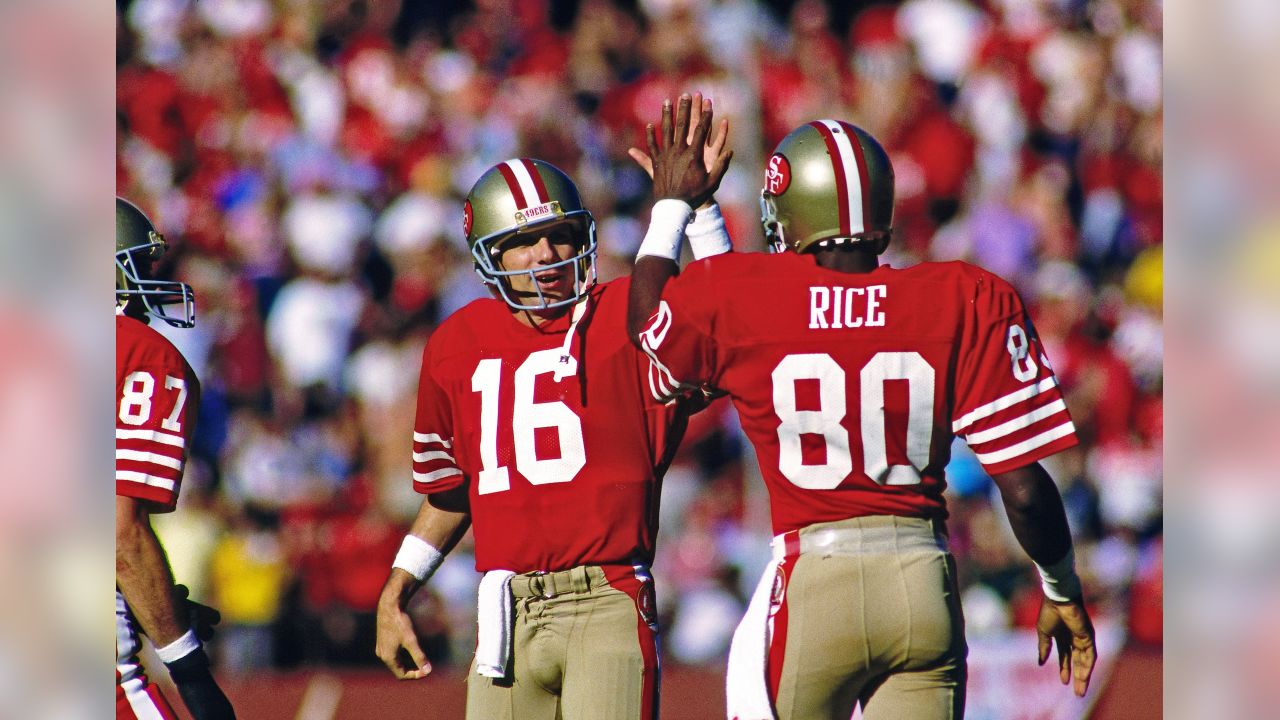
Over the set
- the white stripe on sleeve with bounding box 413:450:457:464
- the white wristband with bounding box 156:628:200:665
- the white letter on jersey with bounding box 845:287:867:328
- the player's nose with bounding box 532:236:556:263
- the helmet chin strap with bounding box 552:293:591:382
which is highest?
the player's nose with bounding box 532:236:556:263

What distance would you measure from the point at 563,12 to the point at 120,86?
2.06 metres

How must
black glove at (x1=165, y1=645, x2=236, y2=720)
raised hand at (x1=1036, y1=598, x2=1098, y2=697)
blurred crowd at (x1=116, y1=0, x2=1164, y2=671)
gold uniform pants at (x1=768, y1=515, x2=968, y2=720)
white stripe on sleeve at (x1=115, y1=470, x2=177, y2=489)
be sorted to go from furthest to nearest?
1. blurred crowd at (x1=116, y1=0, x2=1164, y2=671)
2. black glove at (x1=165, y1=645, x2=236, y2=720)
3. white stripe on sleeve at (x1=115, y1=470, x2=177, y2=489)
4. raised hand at (x1=1036, y1=598, x2=1098, y2=697)
5. gold uniform pants at (x1=768, y1=515, x2=968, y2=720)

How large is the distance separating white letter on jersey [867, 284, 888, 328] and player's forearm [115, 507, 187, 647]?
164 centimetres

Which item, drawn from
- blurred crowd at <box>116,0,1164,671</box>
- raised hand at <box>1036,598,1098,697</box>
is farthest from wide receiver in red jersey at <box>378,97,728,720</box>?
blurred crowd at <box>116,0,1164,671</box>

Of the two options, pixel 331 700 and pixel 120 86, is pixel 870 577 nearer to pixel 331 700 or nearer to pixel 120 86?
pixel 331 700

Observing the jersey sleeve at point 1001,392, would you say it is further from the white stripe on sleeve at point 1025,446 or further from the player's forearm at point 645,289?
the player's forearm at point 645,289

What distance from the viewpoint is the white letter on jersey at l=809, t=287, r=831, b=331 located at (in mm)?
2859

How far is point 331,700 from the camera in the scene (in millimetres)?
5582

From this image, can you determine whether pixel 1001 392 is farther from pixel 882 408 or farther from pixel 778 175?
pixel 778 175

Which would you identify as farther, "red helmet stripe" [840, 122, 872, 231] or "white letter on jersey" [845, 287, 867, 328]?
"red helmet stripe" [840, 122, 872, 231]

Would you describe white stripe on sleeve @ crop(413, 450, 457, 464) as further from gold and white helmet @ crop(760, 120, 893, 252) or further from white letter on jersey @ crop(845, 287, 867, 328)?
white letter on jersey @ crop(845, 287, 867, 328)

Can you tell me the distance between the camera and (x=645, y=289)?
3.07 m

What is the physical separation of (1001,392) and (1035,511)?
231 millimetres

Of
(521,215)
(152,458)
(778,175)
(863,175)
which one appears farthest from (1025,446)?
(152,458)
